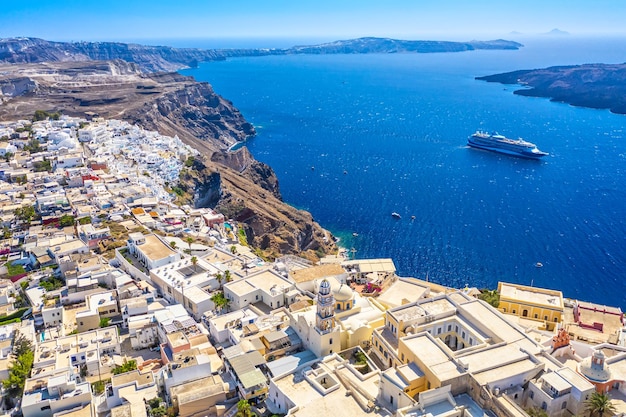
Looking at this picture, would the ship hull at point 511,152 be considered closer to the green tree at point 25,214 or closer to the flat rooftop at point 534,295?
the flat rooftop at point 534,295

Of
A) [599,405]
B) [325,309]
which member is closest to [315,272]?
[325,309]

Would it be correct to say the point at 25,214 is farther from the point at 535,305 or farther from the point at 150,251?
the point at 535,305

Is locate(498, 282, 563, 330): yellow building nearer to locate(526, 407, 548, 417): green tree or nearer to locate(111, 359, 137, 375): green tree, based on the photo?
locate(526, 407, 548, 417): green tree

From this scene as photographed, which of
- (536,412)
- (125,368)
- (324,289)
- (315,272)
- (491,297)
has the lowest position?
(125,368)

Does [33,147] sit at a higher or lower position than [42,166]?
higher

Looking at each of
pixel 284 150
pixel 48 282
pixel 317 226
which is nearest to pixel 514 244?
pixel 317 226

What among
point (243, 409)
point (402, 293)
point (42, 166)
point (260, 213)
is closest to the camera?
point (243, 409)

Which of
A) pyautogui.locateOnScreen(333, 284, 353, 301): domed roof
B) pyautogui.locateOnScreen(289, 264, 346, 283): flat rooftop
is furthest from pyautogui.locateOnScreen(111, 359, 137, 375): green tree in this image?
pyautogui.locateOnScreen(289, 264, 346, 283): flat rooftop
